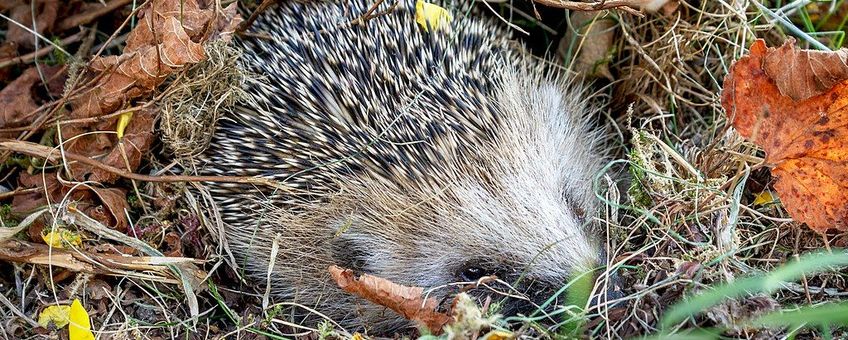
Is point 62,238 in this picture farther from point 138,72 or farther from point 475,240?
point 475,240

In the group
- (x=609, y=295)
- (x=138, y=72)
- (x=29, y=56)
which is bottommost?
(x=609, y=295)

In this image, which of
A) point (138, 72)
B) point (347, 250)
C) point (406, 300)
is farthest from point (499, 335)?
point (138, 72)

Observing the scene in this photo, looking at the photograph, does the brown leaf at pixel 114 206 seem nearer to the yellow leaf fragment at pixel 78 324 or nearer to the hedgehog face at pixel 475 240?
the yellow leaf fragment at pixel 78 324

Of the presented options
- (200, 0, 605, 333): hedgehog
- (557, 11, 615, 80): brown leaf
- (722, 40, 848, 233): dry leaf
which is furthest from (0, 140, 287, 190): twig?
(722, 40, 848, 233): dry leaf

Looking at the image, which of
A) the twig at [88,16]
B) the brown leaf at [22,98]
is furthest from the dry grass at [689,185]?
the brown leaf at [22,98]

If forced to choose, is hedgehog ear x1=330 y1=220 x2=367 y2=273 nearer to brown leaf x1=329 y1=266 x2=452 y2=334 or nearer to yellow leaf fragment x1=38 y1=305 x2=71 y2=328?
brown leaf x1=329 y1=266 x2=452 y2=334
